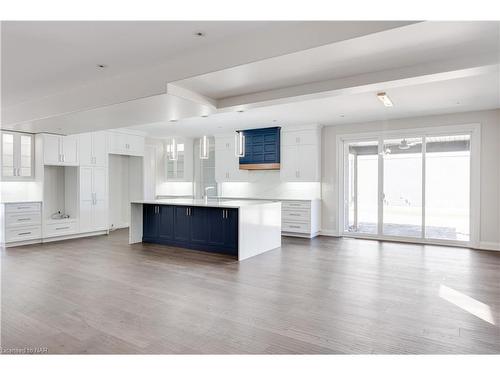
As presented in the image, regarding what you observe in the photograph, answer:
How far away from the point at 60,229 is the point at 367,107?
6847mm

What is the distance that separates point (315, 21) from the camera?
287 cm

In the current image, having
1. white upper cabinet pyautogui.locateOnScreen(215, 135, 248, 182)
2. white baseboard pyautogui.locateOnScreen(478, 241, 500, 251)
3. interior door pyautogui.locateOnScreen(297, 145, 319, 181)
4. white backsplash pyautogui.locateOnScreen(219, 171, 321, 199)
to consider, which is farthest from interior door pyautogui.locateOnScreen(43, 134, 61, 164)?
white baseboard pyautogui.locateOnScreen(478, 241, 500, 251)

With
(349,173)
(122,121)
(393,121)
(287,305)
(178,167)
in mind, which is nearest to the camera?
(287,305)

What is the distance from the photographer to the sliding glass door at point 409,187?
21.6 ft

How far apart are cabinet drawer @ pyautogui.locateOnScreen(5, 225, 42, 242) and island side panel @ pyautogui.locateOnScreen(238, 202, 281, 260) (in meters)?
4.50

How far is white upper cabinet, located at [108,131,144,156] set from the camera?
319 inches

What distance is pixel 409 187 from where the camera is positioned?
7105 mm

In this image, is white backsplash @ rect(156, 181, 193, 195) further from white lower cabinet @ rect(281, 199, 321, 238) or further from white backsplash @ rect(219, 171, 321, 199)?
white lower cabinet @ rect(281, 199, 321, 238)

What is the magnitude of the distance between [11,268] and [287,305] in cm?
416

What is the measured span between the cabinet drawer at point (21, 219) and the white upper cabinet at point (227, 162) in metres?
4.47

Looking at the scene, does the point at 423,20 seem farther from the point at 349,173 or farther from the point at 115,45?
the point at 349,173

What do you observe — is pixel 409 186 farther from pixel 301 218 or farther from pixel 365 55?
pixel 365 55

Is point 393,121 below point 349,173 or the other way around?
the other way around
